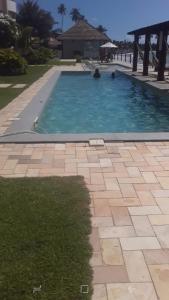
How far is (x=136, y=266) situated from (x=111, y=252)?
0.95ft

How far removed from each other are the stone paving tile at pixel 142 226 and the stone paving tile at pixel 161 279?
0.56 metres

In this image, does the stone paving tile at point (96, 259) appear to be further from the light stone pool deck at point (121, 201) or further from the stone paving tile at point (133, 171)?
the stone paving tile at point (133, 171)

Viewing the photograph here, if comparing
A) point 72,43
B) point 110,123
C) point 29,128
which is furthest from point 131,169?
point 72,43

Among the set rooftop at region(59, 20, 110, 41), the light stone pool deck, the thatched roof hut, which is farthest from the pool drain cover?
rooftop at region(59, 20, 110, 41)

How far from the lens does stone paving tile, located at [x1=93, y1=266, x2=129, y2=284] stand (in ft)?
9.16

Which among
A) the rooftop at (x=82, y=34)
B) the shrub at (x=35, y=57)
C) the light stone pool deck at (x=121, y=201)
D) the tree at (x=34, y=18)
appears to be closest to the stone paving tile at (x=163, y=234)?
the light stone pool deck at (x=121, y=201)

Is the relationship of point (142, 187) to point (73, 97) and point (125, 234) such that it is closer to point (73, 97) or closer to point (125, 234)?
point (125, 234)

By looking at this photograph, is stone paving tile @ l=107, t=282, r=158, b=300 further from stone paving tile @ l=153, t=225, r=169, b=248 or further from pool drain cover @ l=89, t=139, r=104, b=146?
pool drain cover @ l=89, t=139, r=104, b=146

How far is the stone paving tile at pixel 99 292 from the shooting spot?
2600 millimetres

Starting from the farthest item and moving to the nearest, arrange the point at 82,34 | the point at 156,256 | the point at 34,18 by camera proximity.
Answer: the point at 34,18 < the point at 82,34 < the point at 156,256

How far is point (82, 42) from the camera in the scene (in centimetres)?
4597

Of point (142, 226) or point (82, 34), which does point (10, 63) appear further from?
point (82, 34)

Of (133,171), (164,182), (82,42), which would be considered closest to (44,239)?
(164,182)

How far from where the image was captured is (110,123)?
10.2 meters
